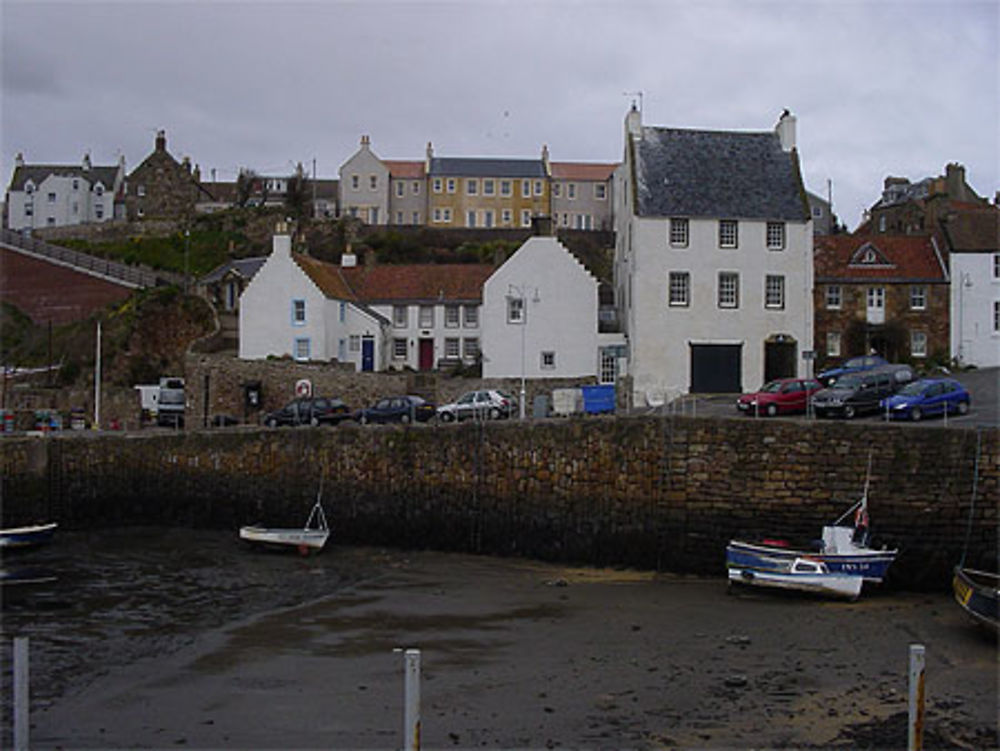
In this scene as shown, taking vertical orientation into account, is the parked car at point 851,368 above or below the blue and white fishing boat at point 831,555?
above

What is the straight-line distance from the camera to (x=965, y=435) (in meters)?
21.8

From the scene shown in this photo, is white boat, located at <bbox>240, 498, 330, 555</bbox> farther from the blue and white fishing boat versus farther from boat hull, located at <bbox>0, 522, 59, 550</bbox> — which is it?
the blue and white fishing boat

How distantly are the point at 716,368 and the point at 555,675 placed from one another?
80.1 ft

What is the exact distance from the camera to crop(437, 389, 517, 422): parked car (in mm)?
32031

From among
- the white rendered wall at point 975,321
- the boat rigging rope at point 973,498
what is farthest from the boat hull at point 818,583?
the white rendered wall at point 975,321

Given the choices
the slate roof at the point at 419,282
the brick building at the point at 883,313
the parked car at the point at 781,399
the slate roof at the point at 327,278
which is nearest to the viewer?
the parked car at the point at 781,399

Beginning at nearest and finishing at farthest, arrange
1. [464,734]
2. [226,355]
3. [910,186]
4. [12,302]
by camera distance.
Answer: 1. [464,734]
2. [226,355]
3. [12,302]
4. [910,186]

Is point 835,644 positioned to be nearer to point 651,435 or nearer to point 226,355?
point 651,435

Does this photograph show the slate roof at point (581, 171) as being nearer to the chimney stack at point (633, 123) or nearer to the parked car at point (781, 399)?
the chimney stack at point (633, 123)

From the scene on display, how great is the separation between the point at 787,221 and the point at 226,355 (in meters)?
23.0

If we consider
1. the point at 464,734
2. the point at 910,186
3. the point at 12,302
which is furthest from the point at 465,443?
the point at 910,186

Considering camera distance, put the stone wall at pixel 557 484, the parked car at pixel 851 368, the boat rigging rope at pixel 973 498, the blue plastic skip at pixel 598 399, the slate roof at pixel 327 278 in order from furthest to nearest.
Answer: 1. the slate roof at pixel 327 278
2. the parked car at pixel 851 368
3. the blue plastic skip at pixel 598 399
4. the stone wall at pixel 557 484
5. the boat rigging rope at pixel 973 498

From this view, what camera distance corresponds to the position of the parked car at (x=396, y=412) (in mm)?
31812

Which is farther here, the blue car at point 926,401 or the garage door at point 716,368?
the garage door at point 716,368
